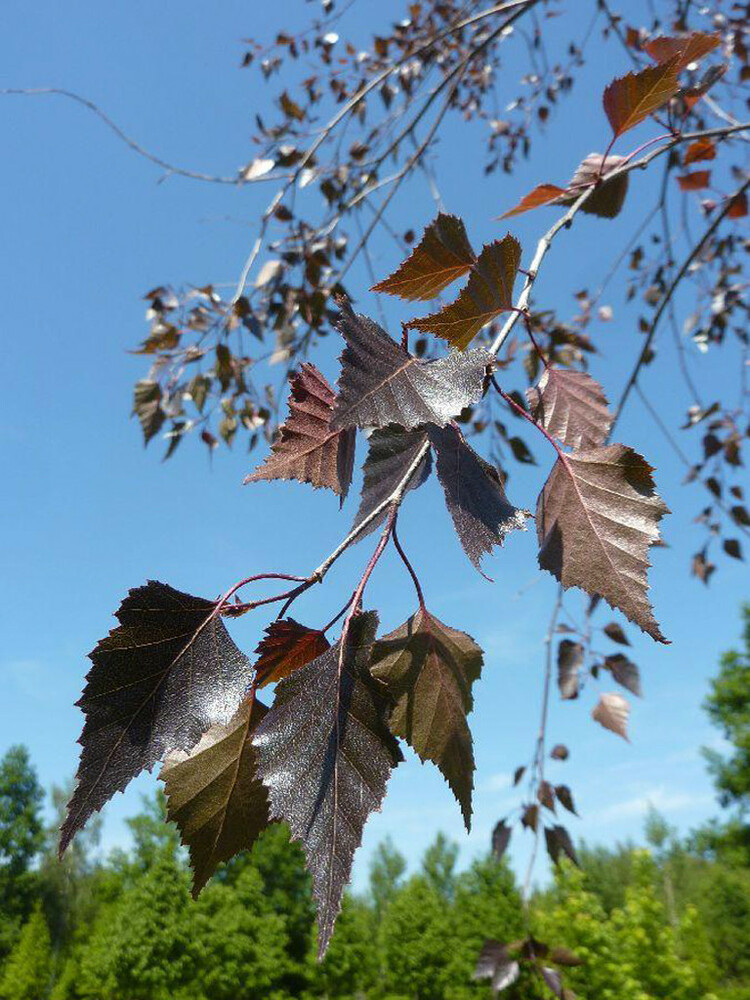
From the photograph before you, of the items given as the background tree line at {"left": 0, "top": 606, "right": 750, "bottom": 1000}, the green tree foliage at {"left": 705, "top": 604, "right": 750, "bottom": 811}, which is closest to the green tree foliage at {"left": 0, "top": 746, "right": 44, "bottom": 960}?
the background tree line at {"left": 0, "top": 606, "right": 750, "bottom": 1000}

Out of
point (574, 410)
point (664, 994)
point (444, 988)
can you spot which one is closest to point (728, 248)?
point (574, 410)

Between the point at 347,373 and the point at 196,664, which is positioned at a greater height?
the point at 347,373

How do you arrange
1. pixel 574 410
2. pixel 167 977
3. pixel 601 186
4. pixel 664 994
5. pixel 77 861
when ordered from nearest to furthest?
1. pixel 574 410
2. pixel 601 186
3. pixel 664 994
4. pixel 167 977
5. pixel 77 861

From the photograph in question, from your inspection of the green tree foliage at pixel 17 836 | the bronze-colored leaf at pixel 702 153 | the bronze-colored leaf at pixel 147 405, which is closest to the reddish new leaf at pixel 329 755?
the bronze-colored leaf at pixel 702 153

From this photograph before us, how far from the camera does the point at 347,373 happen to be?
39 cm

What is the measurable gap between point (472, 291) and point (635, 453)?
15 centimetres

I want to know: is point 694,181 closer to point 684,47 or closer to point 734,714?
point 684,47

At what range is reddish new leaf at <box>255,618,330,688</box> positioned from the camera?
0.44m

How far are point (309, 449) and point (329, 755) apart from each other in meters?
0.23

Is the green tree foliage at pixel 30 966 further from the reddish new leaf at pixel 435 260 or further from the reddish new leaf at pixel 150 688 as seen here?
the reddish new leaf at pixel 435 260

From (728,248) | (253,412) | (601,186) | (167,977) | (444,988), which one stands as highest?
(728,248)

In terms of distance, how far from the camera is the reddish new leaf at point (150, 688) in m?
0.37

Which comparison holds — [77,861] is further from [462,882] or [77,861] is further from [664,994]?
[664,994]

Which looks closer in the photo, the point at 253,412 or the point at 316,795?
the point at 316,795
